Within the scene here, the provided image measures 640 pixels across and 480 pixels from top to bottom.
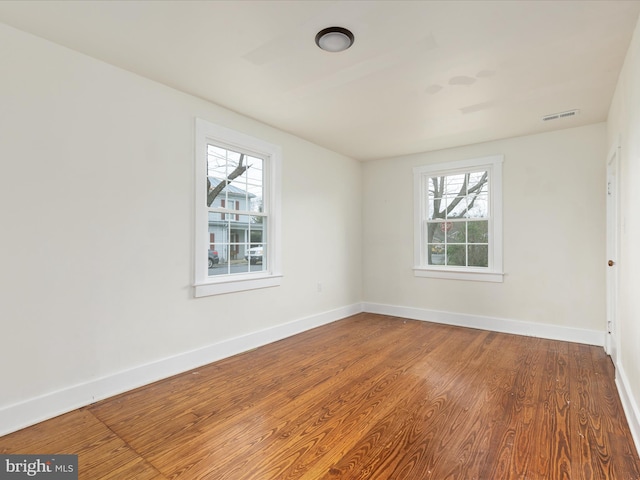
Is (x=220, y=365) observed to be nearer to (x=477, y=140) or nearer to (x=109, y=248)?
(x=109, y=248)

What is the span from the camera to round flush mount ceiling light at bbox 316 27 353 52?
2188mm

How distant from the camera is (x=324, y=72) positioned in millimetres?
2729

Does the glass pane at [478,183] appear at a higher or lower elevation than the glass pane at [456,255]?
higher

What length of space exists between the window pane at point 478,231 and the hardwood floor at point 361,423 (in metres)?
1.70

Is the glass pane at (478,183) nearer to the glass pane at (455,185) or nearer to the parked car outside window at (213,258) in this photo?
the glass pane at (455,185)

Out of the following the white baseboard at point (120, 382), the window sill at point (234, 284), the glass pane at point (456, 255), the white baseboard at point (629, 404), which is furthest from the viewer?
the glass pane at point (456, 255)

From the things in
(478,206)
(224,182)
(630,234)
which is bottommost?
(630,234)

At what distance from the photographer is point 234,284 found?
355 cm

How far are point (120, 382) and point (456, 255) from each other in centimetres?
433

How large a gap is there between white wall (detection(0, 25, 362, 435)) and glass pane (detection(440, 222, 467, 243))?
309cm

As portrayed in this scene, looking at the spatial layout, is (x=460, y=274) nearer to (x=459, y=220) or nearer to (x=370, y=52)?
(x=459, y=220)

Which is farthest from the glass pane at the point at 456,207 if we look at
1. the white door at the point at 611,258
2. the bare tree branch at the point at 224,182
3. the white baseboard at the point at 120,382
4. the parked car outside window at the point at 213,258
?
the parked car outside window at the point at 213,258

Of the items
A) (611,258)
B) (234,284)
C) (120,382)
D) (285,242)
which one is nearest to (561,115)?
(611,258)

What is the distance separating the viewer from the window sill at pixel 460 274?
4.47 m
